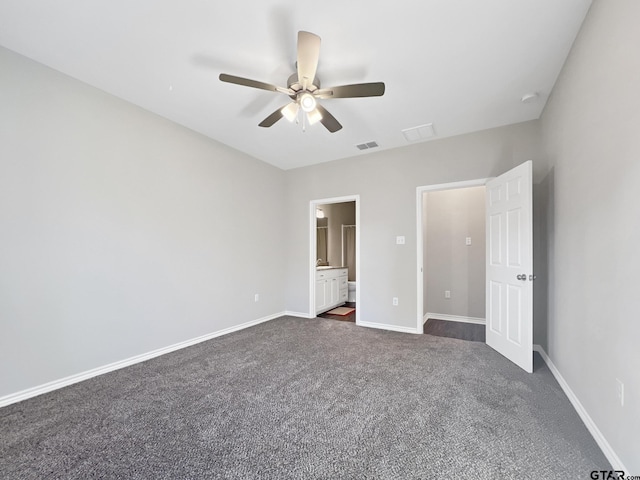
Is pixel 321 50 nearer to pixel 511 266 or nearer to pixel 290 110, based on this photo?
pixel 290 110

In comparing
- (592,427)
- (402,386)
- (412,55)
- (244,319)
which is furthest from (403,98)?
(244,319)

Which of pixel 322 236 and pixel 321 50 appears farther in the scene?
pixel 322 236

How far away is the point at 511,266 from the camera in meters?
2.79

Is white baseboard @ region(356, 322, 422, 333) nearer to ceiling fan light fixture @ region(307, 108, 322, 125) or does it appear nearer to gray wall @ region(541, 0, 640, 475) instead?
gray wall @ region(541, 0, 640, 475)

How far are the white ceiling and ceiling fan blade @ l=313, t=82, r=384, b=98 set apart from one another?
305 millimetres

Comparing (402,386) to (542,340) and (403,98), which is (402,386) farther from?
(403,98)

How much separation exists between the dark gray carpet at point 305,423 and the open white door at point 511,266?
26 centimetres

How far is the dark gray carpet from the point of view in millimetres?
1410

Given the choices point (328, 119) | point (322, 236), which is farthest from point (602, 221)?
point (322, 236)

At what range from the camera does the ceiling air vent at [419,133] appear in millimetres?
3297

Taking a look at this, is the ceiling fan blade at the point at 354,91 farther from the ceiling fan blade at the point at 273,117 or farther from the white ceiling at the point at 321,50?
the ceiling fan blade at the point at 273,117

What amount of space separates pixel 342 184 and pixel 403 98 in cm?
183

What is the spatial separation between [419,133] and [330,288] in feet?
10.4

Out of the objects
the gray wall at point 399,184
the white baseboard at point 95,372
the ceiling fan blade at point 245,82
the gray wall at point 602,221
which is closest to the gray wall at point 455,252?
the gray wall at point 399,184
